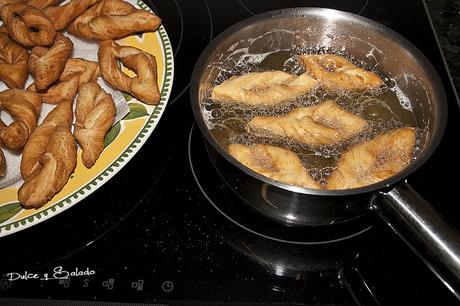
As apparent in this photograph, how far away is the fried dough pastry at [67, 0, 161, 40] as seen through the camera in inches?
36.9

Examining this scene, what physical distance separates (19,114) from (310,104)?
20.0 inches

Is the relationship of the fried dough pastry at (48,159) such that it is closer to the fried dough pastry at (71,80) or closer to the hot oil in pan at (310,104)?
the fried dough pastry at (71,80)

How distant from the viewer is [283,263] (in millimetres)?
728

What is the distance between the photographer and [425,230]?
23.1 inches

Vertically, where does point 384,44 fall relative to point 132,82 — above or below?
above

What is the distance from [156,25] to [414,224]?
626 millimetres

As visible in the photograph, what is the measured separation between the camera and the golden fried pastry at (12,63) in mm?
881

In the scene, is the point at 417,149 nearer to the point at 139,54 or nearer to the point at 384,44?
the point at 384,44

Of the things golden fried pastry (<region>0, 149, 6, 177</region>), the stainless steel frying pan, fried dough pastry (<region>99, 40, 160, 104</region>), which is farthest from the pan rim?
golden fried pastry (<region>0, 149, 6, 177</region>)

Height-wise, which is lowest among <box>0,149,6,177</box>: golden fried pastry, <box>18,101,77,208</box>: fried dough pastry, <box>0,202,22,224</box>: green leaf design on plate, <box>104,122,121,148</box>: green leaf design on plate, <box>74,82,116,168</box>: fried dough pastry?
<box>0,202,22,224</box>: green leaf design on plate

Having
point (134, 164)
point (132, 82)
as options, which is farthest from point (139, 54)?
point (134, 164)

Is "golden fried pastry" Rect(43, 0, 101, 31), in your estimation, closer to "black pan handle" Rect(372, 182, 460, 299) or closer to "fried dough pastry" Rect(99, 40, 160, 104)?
"fried dough pastry" Rect(99, 40, 160, 104)

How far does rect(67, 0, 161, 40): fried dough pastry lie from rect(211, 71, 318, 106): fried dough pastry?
8.7 inches

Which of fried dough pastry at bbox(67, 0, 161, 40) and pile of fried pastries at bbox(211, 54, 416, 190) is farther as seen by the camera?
fried dough pastry at bbox(67, 0, 161, 40)
